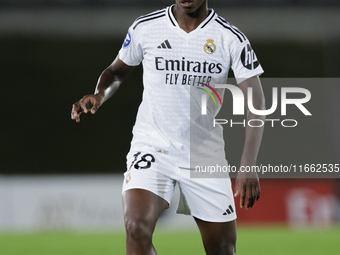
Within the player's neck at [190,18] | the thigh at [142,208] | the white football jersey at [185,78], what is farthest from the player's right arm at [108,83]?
the thigh at [142,208]

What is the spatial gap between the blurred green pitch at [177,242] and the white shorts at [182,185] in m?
3.98

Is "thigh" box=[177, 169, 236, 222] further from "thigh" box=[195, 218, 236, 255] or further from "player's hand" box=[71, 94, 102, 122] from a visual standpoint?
"player's hand" box=[71, 94, 102, 122]

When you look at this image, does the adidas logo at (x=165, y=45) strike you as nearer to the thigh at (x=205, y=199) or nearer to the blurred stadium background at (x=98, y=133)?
the thigh at (x=205, y=199)

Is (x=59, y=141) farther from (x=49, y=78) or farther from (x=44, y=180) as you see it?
(x=44, y=180)

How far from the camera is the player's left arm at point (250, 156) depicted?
333cm

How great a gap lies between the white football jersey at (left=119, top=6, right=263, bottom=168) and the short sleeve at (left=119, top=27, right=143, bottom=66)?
4 centimetres

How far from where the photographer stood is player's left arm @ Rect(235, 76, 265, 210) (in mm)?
3326

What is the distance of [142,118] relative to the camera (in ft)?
12.1

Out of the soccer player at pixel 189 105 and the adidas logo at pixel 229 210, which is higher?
the soccer player at pixel 189 105

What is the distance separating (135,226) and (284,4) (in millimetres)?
10922

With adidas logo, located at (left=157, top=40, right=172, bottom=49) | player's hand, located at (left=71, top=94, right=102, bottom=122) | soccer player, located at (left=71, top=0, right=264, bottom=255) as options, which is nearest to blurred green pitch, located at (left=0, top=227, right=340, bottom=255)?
soccer player, located at (left=71, top=0, right=264, bottom=255)

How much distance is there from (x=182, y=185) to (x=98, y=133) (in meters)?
12.1

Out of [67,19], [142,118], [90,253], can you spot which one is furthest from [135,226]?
[67,19]

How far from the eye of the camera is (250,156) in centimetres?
340
